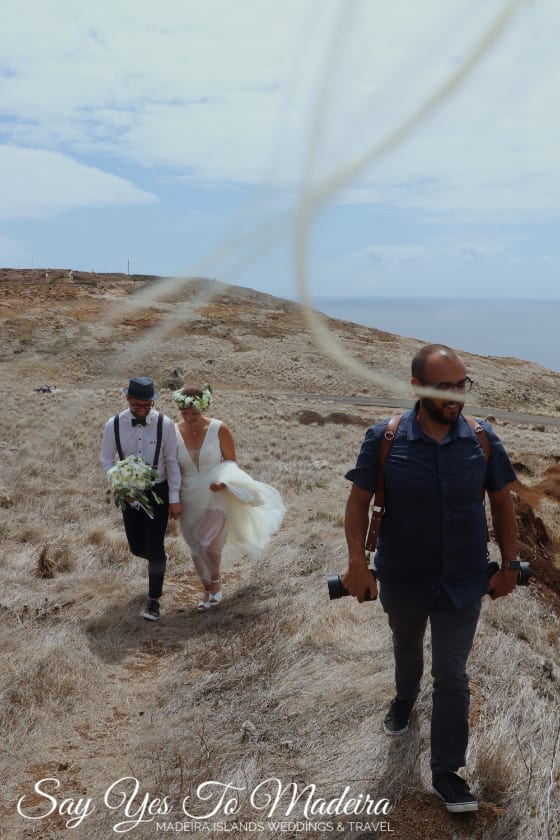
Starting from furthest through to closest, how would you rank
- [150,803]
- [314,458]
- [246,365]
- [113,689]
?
[246,365]
[314,458]
[113,689]
[150,803]

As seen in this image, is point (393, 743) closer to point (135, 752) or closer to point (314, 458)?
point (135, 752)

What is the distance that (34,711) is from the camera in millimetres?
3959

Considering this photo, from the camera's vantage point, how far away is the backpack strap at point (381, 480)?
11.4ft

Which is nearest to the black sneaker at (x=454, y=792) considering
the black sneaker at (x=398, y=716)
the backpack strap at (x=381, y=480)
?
the black sneaker at (x=398, y=716)

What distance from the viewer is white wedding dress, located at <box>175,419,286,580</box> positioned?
597 cm

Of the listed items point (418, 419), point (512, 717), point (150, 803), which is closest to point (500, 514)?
point (418, 419)

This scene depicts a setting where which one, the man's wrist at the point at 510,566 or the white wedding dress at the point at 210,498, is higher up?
the man's wrist at the point at 510,566

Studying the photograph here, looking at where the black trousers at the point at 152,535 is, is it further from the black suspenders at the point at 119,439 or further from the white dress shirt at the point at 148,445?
the black suspenders at the point at 119,439

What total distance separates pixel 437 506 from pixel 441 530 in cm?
12

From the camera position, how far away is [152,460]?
5691 mm

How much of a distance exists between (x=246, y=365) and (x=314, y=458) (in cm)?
3121

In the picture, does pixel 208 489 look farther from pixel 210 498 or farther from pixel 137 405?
pixel 137 405

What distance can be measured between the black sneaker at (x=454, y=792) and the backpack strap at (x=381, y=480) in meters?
1.11

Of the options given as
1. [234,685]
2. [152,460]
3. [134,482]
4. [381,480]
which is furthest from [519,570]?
[152,460]
